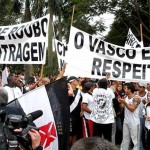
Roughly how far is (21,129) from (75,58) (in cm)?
462

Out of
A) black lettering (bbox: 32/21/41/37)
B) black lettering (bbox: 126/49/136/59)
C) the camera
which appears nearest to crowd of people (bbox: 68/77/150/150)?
black lettering (bbox: 126/49/136/59)

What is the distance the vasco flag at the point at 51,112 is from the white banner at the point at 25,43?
6.57ft

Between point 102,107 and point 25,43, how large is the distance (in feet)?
5.61

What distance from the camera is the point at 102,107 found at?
23.6 ft

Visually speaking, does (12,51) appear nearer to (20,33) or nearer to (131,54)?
(20,33)

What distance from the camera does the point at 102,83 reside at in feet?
23.2

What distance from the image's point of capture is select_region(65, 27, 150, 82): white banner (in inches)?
280

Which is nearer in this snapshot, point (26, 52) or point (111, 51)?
point (26, 52)

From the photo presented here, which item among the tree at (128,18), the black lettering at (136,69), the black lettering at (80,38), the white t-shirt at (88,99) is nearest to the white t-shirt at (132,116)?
the black lettering at (136,69)

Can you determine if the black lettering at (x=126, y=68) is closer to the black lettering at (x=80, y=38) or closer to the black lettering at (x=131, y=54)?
the black lettering at (x=131, y=54)

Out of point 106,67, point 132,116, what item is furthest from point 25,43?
point 132,116

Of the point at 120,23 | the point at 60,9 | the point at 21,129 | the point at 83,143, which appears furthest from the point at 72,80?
the point at 120,23

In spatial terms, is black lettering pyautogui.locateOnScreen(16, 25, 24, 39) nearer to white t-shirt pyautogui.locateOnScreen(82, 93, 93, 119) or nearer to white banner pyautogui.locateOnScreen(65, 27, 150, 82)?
white banner pyautogui.locateOnScreen(65, 27, 150, 82)

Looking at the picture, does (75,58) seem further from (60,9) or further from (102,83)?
(60,9)
